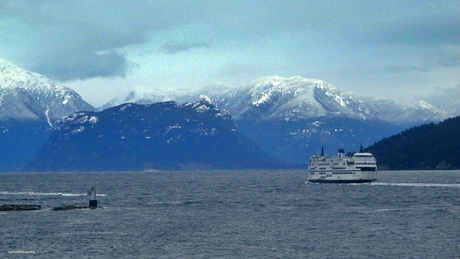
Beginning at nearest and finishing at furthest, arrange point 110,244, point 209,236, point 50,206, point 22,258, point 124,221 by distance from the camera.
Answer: point 22,258 < point 110,244 < point 209,236 < point 124,221 < point 50,206

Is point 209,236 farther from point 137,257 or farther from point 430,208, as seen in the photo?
point 430,208

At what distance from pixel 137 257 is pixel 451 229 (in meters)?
57.1

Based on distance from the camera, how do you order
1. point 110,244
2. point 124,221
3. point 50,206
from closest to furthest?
point 110,244 → point 124,221 → point 50,206

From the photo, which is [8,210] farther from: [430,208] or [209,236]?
[430,208]

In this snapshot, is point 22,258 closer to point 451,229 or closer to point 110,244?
point 110,244

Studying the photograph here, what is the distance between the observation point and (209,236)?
4998 inches

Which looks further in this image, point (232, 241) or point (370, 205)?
point (370, 205)

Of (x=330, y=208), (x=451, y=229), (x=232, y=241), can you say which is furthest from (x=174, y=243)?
(x=330, y=208)

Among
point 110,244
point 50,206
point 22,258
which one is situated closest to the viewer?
point 22,258

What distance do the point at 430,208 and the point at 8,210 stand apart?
94.9m

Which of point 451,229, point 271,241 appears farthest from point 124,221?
point 451,229

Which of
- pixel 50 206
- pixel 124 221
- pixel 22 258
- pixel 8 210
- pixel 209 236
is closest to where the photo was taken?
pixel 22 258

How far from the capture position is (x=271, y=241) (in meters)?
120

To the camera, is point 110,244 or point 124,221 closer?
point 110,244
